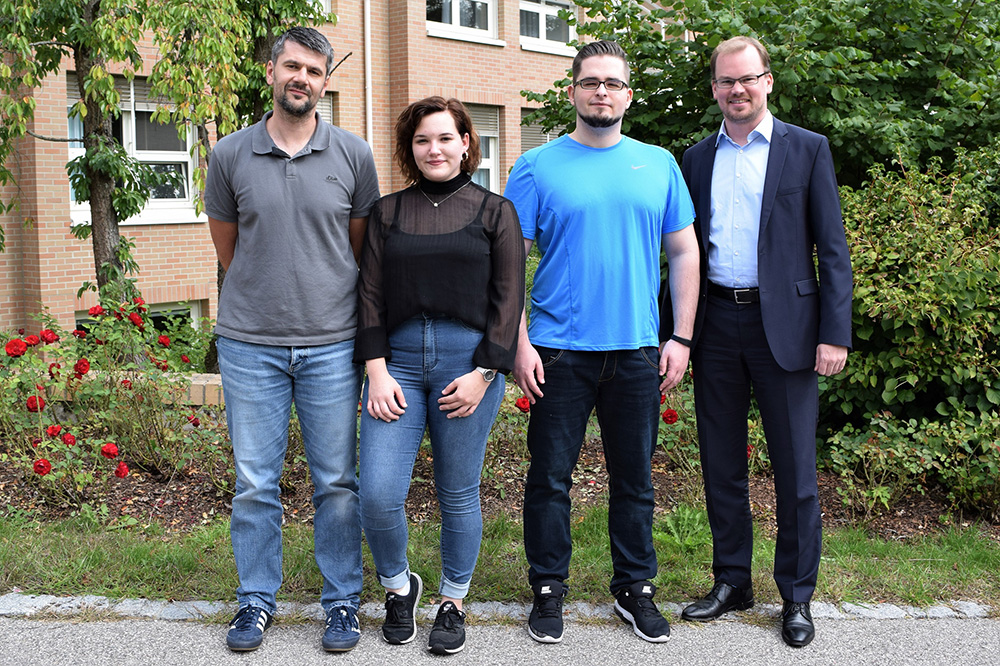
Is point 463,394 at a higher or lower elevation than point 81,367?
higher

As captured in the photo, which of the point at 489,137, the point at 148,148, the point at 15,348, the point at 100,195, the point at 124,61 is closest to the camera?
the point at 15,348

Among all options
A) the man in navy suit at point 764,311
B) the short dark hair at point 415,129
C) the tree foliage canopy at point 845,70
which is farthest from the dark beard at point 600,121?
the tree foliage canopy at point 845,70

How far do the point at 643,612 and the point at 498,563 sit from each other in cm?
79

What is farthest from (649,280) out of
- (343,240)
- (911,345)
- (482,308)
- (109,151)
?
(109,151)

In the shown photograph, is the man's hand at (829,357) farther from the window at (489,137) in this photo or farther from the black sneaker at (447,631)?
the window at (489,137)

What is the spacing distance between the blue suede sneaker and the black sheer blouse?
38.0 inches

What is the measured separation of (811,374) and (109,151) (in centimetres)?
668

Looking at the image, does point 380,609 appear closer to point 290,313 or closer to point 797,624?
point 290,313

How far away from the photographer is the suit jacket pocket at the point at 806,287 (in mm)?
3672

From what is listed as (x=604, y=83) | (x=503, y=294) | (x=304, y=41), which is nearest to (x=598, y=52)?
(x=604, y=83)

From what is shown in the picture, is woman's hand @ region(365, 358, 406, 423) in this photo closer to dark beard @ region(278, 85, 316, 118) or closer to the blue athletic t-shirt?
the blue athletic t-shirt

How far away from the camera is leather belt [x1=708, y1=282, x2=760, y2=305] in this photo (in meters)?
3.71

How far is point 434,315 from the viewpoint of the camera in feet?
11.2

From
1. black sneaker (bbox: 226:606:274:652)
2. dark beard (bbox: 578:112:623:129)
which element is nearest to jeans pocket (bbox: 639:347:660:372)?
dark beard (bbox: 578:112:623:129)
